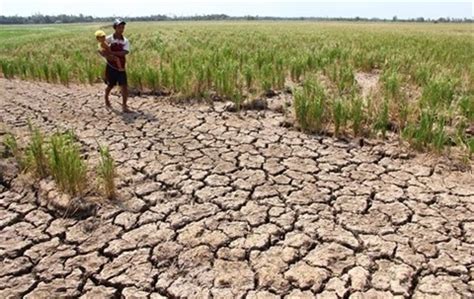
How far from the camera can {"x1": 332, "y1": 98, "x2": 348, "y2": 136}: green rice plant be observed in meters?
5.21

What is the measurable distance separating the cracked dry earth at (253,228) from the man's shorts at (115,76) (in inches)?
56.4

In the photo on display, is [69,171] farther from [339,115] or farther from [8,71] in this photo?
[8,71]

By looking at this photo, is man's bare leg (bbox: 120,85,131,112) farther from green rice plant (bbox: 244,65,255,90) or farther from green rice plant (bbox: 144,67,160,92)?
green rice plant (bbox: 244,65,255,90)

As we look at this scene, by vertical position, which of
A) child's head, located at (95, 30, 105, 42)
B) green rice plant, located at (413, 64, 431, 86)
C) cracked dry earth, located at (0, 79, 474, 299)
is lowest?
cracked dry earth, located at (0, 79, 474, 299)

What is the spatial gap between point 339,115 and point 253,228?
2488 mm

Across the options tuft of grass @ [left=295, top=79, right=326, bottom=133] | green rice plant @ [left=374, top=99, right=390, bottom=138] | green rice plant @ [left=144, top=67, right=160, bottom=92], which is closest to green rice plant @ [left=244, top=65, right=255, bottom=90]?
green rice plant @ [left=144, top=67, right=160, bottom=92]

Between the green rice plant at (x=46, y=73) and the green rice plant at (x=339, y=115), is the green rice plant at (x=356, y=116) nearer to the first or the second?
the green rice plant at (x=339, y=115)

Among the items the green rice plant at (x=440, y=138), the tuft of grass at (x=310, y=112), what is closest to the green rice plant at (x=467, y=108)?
the green rice plant at (x=440, y=138)

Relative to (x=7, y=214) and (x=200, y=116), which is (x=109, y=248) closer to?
(x=7, y=214)

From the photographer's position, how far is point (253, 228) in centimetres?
331

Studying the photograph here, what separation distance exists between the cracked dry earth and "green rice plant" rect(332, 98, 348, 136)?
237 millimetres

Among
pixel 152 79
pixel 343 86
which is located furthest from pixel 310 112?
pixel 152 79

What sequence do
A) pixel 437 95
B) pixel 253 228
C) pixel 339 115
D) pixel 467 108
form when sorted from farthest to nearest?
pixel 437 95 → pixel 467 108 → pixel 339 115 → pixel 253 228

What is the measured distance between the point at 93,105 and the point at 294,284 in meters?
5.29
